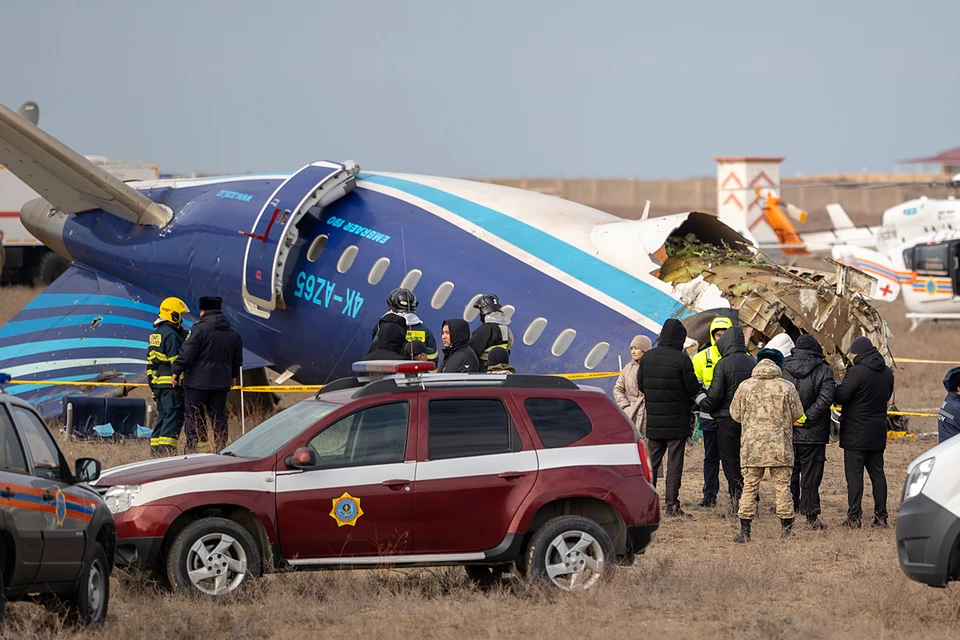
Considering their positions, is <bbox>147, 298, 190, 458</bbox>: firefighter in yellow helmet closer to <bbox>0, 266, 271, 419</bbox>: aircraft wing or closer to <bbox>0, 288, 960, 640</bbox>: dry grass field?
<bbox>0, 266, 271, 419</bbox>: aircraft wing

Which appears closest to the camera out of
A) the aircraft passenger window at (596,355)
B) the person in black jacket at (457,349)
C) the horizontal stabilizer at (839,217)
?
the person in black jacket at (457,349)

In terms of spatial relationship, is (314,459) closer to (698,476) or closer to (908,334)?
(698,476)

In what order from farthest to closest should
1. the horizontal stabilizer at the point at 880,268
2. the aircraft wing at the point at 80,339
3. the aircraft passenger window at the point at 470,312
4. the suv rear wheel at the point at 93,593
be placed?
the horizontal stabilizer at the point at 880,268 < the aircraft wing at the point at 80,339 < the aircraft passenger window at the point at 470,312 < the suv rear wheel at the point at 93,593

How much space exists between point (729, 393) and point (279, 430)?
5.29 m

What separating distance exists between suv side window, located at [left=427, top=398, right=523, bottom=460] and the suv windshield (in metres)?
0.78

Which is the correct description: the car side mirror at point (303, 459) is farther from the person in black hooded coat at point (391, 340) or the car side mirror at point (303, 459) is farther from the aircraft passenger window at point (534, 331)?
A: the aircraft passenger window at point (534, 331)

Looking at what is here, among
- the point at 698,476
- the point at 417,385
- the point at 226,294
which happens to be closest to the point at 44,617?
the point at 417,385

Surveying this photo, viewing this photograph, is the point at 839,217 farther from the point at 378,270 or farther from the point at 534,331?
the point at 534,331

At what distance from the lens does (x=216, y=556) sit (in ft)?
30.7

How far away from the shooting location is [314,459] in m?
9.46

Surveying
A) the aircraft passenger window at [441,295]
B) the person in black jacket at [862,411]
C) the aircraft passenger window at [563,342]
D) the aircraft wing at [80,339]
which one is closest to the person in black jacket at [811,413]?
the person in black jacket at [862,411]

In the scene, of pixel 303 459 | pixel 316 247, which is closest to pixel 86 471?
pixel 303 459

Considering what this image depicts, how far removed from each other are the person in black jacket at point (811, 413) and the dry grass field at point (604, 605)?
3.72 feet

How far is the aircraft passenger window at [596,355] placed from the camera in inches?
633
